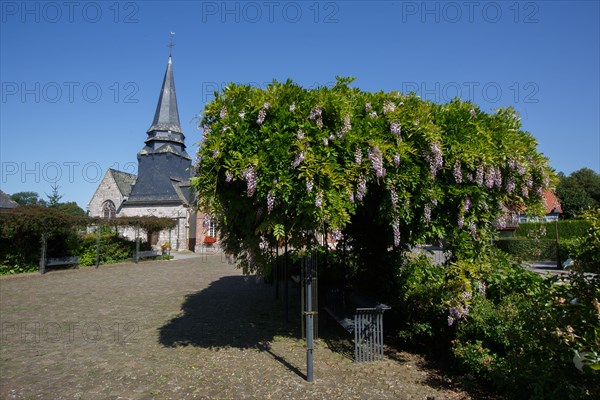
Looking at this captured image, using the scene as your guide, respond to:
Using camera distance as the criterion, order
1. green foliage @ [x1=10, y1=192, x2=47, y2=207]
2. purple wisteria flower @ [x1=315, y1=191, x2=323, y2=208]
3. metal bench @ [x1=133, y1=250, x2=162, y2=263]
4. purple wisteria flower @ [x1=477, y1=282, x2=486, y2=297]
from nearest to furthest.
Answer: purple wisteria flower @ [x1=315, y1=191, x2=323, y2=208] → purple wisteria flower @ [x1=477, y1=282, x2=486, y2=297] → metal bench @ [x1=133, y1=250, x2=162, y2=263] → green foliage @ [x1=10, y1=192, x2=47, y2=207]

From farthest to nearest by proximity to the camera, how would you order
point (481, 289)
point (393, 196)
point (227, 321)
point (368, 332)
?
point (227, 321) < point (368, 332) < point (481, 289) < point (393, 196)

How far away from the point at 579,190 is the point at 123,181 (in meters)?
63.3

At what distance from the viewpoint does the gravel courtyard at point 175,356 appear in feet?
15.7

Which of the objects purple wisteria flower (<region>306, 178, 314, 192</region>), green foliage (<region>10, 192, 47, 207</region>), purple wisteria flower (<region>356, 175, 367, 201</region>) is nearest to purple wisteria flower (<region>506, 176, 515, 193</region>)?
purple wisteria flower (<region>356, 175, 367, 201</region>)

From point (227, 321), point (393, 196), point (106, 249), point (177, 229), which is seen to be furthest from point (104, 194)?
point (393, 196)

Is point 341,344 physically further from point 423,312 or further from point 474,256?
point 474,256

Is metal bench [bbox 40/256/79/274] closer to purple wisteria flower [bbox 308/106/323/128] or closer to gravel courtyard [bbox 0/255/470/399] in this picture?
gravel courtyard [bbox 0/255/470/399]

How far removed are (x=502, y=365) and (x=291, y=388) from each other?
2744 mm

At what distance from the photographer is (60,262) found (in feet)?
58.9

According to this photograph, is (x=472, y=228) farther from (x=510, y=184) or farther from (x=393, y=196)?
(x=393, y=196)

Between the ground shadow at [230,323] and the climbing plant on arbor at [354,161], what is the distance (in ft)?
8.51

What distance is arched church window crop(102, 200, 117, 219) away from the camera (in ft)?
132

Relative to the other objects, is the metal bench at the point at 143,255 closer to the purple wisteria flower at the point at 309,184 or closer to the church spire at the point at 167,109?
the church spire at the point at 167,109

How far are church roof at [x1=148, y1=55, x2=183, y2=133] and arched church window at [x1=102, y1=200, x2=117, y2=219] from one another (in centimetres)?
978
